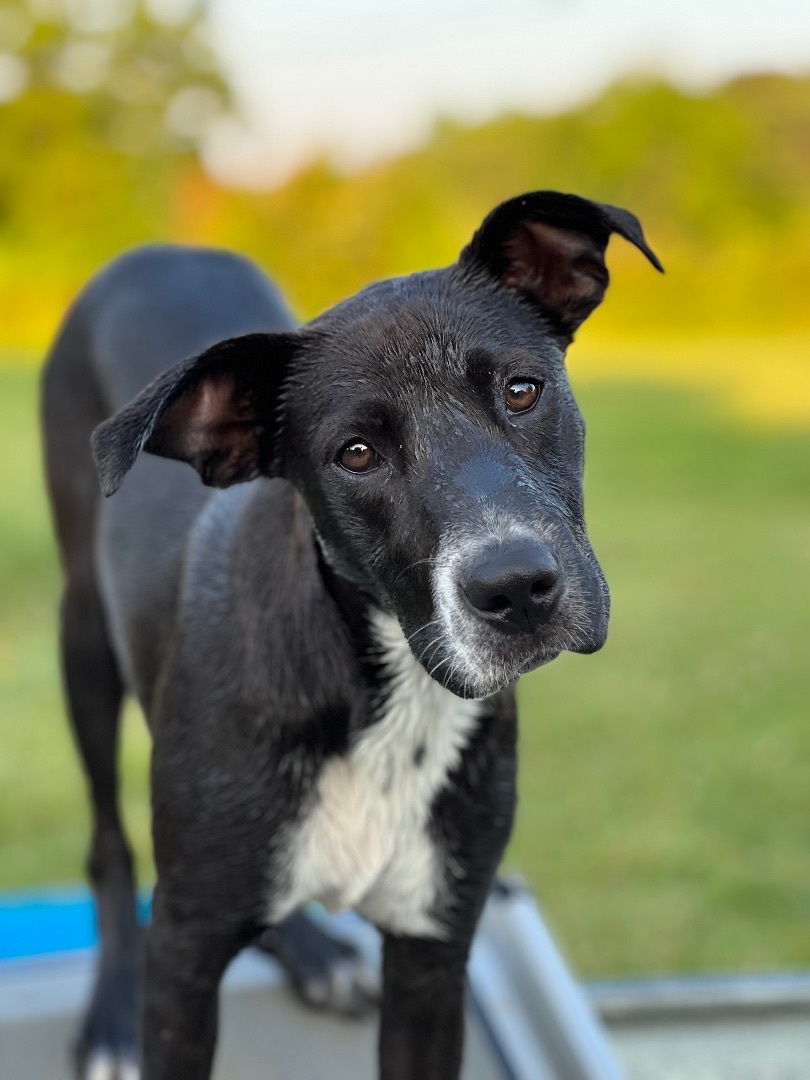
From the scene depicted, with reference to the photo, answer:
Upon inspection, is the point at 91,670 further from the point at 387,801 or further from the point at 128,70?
the point at 128,70

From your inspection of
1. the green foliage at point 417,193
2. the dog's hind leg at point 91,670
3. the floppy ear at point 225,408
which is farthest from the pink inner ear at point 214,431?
the green foliage at point 417,193

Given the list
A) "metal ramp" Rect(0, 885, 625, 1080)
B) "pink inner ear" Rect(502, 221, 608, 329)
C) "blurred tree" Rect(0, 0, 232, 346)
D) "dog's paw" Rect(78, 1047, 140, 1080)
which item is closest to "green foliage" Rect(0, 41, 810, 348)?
"blurred tree" Rect(0, 0, 232, 346)

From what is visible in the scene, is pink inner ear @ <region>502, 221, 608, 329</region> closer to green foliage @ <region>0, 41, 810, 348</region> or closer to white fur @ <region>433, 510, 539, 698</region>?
white fur @ <region>433, 510, 539, 698</region>

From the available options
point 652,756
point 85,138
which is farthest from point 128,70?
point 652,756

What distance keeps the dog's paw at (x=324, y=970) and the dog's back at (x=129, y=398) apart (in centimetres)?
79

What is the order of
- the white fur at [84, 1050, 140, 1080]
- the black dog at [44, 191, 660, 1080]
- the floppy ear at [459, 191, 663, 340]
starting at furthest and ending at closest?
the white fur at [84, 1050, 140, 1080]
the floppy ear at [459, 191, 663, 340]
the black dog at [44, 191, 660, 1080]

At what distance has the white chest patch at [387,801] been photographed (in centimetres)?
210

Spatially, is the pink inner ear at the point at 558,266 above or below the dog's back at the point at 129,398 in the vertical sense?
above

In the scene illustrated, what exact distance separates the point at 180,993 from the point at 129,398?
4.27 feet

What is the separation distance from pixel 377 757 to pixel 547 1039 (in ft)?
4.17


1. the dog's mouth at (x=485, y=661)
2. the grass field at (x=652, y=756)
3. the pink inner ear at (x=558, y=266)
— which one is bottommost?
the grass field at (x=652, y=756)

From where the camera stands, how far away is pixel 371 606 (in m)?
2.02

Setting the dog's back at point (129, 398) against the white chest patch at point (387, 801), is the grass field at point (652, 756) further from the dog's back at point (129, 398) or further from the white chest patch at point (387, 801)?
the white chest patch at point (387, 801)

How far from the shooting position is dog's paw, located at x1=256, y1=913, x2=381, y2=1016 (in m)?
3.06
